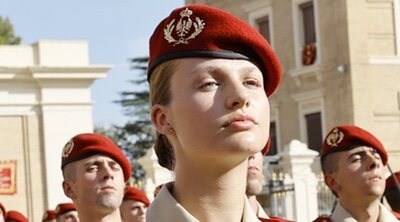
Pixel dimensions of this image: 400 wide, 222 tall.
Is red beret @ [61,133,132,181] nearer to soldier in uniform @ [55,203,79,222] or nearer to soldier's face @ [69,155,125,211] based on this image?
soldier's face @ [69,155,125,211]

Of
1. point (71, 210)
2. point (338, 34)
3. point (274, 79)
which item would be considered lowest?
point (71, 210)

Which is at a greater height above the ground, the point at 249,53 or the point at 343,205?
the point at 249,53

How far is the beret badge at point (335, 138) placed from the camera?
670 centimetres

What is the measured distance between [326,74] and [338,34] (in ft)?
3.35

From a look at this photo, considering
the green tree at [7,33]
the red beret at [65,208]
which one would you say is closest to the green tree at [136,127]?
the green tree at [7,33]

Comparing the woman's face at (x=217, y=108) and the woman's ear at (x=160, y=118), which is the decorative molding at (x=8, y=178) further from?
the woman's face at (x=217, y=108)

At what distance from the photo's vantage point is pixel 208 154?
3.35 meters

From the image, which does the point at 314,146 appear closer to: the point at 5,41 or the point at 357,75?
the point at 357,75

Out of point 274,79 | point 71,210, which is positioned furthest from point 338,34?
point 274,79

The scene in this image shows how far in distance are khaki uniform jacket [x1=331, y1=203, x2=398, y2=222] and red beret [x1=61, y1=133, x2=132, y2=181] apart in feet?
3.82

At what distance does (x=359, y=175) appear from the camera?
6449 millimetres

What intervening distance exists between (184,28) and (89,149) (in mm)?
3560

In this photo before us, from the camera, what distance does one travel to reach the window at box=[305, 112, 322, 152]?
32.5 m

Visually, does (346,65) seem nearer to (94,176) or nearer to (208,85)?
(94,176)
